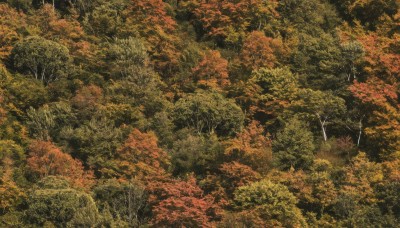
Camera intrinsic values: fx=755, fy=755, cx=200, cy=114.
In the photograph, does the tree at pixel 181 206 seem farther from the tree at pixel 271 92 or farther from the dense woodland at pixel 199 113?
the tree at pixel 271 92

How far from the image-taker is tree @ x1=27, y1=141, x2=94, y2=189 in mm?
55625

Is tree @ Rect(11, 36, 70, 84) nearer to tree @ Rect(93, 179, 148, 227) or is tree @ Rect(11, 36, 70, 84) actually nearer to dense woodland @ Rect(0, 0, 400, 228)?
dense woodland @ Rect(0, 0, 400, 228)

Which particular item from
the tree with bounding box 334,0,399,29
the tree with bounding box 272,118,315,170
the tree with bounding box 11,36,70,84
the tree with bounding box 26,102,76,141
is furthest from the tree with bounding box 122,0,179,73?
the tree with bounding box 334,0,399,29

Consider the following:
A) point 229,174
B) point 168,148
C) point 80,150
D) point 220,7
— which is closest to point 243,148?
point 229,174

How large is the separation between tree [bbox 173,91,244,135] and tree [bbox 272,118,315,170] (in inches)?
204

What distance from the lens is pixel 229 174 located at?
5469 cm

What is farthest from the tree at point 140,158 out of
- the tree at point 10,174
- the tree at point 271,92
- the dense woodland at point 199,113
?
the tree at point 271,92

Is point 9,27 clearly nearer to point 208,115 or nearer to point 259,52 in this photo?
point 208,115

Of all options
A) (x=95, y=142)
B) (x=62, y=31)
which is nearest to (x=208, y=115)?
(x=95, y=142)

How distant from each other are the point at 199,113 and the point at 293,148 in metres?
8.80

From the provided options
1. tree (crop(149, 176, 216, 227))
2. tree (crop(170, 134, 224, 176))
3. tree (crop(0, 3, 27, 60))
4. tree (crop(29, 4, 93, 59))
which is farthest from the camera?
tree (crop(29, 4, 93, 59))

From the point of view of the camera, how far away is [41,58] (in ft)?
219

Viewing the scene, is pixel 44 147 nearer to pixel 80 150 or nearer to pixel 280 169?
pixel 80 150

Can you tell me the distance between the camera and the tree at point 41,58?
66875mm
